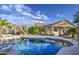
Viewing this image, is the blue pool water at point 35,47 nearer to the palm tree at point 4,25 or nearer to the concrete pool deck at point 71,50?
the concrete pool deck at point 71,50

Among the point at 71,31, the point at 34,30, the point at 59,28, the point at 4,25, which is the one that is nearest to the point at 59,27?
the point at 59,28

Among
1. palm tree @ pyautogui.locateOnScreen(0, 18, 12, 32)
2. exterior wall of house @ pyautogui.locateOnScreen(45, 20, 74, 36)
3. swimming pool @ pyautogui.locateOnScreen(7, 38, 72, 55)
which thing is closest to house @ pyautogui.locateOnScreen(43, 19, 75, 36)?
exterior wall of house @ pyautogui.locateOnScreen(45, 20, 74, 36)

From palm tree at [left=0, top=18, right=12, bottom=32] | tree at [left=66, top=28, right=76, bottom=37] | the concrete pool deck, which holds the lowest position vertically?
the concrete pool deck

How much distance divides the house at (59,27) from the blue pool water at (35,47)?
0.51 feet

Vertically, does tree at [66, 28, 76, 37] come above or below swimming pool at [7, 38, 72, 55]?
above

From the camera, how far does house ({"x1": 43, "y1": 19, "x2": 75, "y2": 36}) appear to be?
2.91m

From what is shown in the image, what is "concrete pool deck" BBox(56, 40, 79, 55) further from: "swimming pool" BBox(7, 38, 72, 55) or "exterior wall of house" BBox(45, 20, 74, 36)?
"exterior wall of house" BBox(45, 20, 74, 36)

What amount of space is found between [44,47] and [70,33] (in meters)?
0.36

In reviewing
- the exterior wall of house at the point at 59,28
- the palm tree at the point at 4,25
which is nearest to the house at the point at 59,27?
the exterior wall of house at the point at 59,28

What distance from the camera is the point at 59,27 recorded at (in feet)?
9.69

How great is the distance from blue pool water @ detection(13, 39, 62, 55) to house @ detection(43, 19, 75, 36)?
155 mm

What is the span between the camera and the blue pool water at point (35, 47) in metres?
2.89
